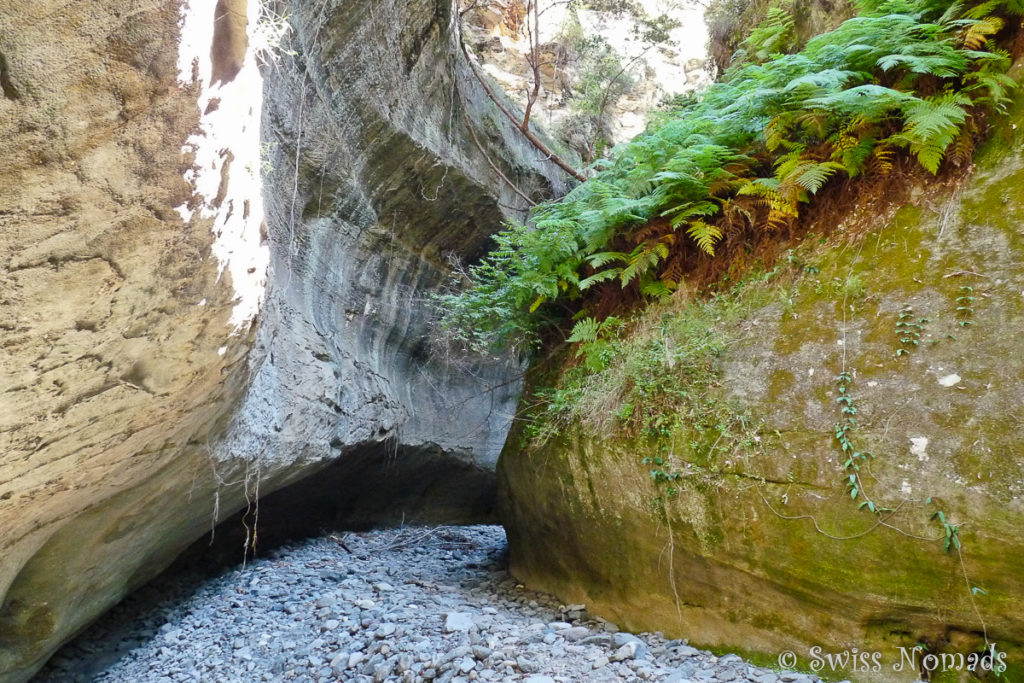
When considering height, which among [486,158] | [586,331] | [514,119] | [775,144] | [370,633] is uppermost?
[514,119]

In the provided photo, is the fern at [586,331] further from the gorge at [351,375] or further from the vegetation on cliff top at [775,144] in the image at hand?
the gorge at [351,375]

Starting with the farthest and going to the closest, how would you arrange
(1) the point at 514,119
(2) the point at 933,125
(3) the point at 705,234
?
(1) the point at 514,119 → (3) the point at 705,234 → (2) the point at 933,125

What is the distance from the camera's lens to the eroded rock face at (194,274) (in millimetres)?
2303

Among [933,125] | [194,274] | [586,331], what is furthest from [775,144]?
[194,274]

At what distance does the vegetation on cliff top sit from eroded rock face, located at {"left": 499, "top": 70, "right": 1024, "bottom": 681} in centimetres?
42

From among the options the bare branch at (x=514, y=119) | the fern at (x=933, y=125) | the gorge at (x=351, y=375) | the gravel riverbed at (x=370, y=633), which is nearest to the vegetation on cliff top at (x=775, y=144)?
the fern at (x=933, y=125)

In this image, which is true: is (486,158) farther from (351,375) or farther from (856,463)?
(856,463)

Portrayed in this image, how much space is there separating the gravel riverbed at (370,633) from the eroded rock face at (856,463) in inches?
17.7

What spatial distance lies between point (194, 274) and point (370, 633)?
3406 millimetres

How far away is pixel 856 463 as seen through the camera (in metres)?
3.53

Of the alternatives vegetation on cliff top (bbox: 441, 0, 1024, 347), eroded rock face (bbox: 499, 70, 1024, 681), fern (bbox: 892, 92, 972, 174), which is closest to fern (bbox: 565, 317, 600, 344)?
vegetation on cliff top (bbox: 441, 0, 1024, 347)

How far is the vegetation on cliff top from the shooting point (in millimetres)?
3908

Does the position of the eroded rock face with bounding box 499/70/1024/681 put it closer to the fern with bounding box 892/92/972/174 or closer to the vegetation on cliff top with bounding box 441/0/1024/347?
the fern with bounding box 892/92/972/174

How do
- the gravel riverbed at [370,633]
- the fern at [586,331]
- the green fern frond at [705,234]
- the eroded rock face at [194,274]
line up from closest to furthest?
the eroded rock face at [194,274], the gravel riverbed at [370,633], the green fern frond at [705,234], the fern at [586,331]
